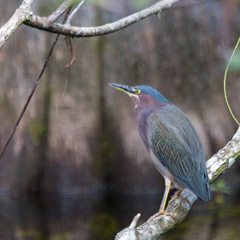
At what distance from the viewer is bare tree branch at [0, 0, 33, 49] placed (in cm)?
223

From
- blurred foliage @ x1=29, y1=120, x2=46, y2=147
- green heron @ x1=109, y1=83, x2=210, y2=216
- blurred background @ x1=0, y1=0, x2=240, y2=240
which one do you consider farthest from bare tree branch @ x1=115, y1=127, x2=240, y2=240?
blurred foliage @ x1=29, y1=120, x2=46, y2=147

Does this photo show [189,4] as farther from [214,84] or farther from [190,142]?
[190,142]

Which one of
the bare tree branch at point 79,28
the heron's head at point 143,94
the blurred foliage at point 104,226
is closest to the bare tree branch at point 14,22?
the bare tree branch at point 79,28

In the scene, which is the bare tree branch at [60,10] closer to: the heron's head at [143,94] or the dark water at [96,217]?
the heron's head at [143,94]

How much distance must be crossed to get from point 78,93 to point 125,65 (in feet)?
1.38

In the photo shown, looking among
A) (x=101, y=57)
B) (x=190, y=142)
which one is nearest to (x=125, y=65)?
(x=101, y=57)

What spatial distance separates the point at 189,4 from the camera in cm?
502

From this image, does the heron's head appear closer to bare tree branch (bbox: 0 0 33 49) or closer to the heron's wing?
the heron's wing

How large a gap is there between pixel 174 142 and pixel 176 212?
45cm

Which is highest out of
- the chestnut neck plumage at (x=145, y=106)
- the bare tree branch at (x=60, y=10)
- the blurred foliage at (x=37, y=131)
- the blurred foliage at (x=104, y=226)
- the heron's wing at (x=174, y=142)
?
the bare tree branch at (x=60, y=10)

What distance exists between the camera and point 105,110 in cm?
521

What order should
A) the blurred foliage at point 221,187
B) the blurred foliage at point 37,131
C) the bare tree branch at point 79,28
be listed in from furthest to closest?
the blurred foliage at point 221,187
the blurred foliage at point 37,131
the bare tree branch at point 79,28

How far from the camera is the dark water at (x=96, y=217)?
15.4ft

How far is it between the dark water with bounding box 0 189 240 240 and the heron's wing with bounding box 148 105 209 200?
1653mm
